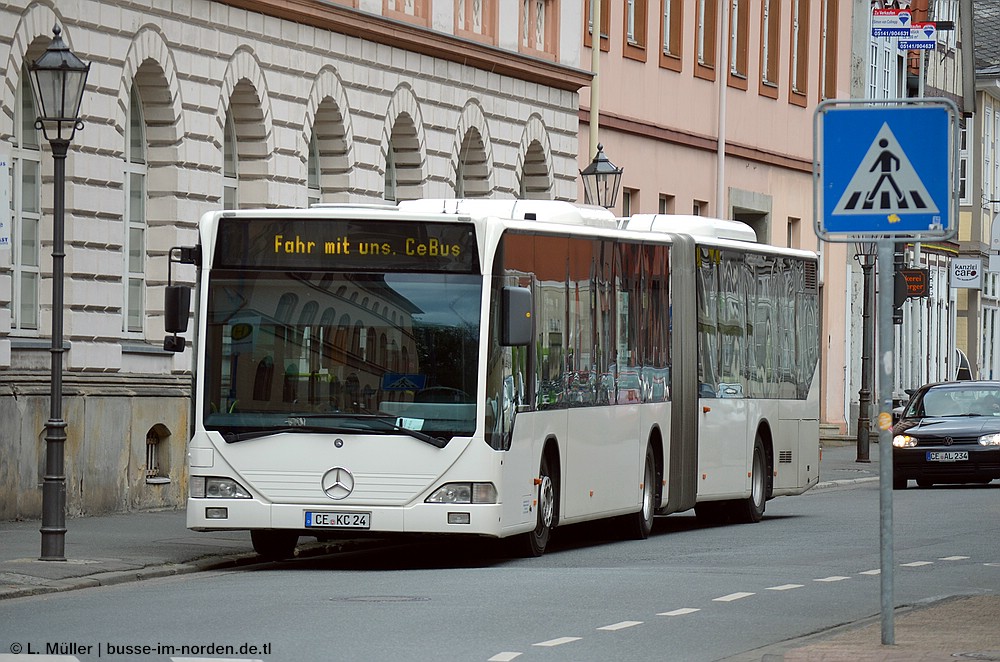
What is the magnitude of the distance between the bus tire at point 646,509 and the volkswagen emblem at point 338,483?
16.0 ft

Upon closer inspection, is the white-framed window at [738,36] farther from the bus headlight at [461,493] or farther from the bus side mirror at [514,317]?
the bus headlight at [461,493]

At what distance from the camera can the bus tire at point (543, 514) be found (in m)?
20.3

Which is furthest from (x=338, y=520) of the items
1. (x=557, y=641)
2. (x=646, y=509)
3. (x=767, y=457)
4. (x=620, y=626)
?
(x=767, y=457)

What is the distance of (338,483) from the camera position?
62.5 feet

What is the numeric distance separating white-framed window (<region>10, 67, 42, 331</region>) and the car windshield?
47.6 ft

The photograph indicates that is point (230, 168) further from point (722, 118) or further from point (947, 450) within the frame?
point (722, 118)

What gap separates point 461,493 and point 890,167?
671 cm

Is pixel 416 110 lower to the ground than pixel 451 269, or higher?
higher

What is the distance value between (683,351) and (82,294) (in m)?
6.22

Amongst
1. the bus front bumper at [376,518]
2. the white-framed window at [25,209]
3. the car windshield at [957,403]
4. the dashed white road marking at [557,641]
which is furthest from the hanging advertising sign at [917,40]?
the dashed white road marking at [557,641]

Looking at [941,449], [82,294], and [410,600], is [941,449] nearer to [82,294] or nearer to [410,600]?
[82,294]

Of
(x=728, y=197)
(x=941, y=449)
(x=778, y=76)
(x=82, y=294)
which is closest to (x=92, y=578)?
(x=82, y=294)

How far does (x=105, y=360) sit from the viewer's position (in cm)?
2594

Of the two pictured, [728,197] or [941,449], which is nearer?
[941,449]
